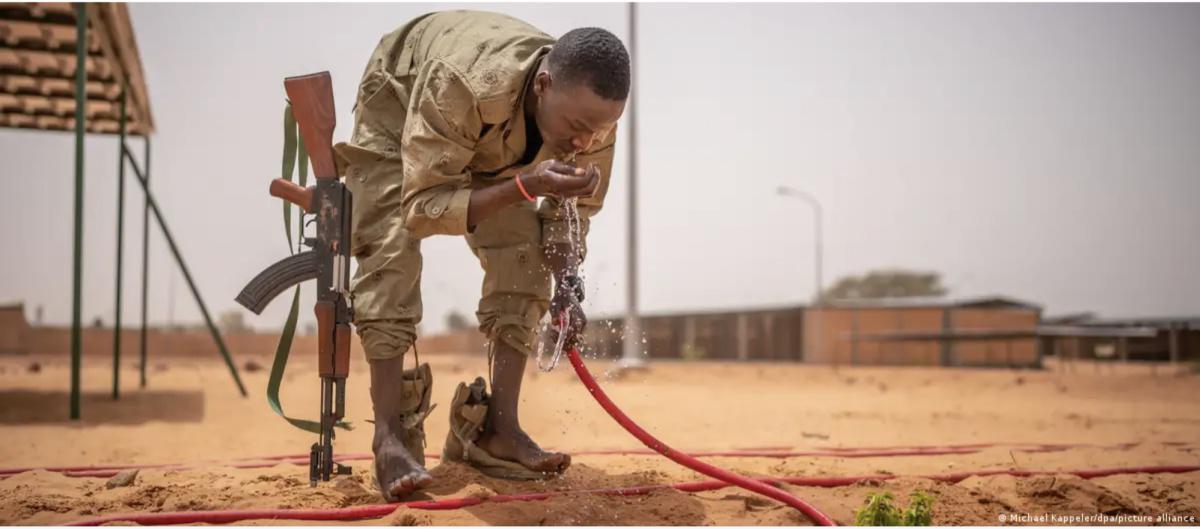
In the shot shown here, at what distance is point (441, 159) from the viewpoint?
2697 millimetres

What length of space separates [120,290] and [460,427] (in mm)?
6030

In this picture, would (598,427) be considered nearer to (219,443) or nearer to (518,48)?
(219,443)

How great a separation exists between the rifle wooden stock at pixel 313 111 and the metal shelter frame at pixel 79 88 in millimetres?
3674

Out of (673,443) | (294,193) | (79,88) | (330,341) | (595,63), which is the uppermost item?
(79,88)

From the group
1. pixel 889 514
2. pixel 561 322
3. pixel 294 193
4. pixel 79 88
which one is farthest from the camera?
pixel 79 88

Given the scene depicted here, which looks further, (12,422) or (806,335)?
(806,335)

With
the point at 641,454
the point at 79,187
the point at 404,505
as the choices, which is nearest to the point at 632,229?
the point at 79,187

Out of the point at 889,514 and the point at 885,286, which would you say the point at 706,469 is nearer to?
the point at 889,514

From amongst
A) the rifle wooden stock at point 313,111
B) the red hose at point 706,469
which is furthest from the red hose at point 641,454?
the rifle wooden stock at point 313,111

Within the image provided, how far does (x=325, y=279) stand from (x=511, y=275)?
0.67 metres

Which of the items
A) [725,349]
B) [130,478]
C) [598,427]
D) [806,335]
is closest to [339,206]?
[130,478]

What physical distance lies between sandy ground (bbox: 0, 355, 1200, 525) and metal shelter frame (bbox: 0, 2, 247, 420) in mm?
1134

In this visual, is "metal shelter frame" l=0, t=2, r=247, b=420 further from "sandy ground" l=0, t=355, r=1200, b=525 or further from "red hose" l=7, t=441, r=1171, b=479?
"red hose" l=7, t=441, r=1171, b=479

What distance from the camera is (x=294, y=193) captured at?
296 centimetres
